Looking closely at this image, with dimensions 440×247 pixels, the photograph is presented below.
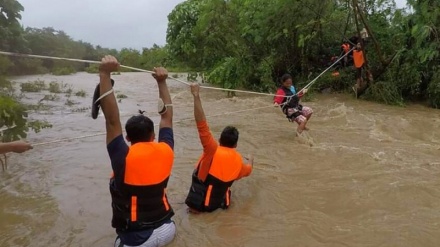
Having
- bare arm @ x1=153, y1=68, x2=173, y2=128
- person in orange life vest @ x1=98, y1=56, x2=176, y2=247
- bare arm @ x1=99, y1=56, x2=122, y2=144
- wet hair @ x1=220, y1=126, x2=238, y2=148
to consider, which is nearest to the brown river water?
wet hair @ x1=220, y1=126, x2=238, y2=148

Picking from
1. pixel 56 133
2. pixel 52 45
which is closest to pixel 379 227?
pixel 56 133

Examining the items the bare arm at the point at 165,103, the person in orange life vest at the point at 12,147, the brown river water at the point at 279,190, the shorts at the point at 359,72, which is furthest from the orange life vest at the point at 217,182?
the shorts at the point at 359,72

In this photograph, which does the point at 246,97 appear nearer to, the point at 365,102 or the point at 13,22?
the point at 365,102

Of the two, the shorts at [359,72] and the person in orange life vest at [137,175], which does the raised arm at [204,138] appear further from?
the shorts at [359,72]

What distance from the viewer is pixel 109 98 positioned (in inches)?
111

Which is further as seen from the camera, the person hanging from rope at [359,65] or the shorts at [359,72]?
the shorts at [359,72]

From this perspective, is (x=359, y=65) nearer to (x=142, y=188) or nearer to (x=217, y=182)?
(x=217, y=182)

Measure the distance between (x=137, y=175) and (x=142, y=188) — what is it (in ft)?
0.36

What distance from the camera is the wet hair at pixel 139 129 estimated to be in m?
3.06

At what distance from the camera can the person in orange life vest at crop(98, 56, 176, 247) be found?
2.85 metres

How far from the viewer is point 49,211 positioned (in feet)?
15.7

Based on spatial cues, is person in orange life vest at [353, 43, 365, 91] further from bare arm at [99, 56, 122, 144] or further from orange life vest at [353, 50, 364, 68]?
bare arm at [99, 56, 122, 144]

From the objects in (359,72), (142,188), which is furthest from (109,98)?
(359,72)

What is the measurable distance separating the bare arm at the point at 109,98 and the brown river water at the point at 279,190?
5.43 ft
